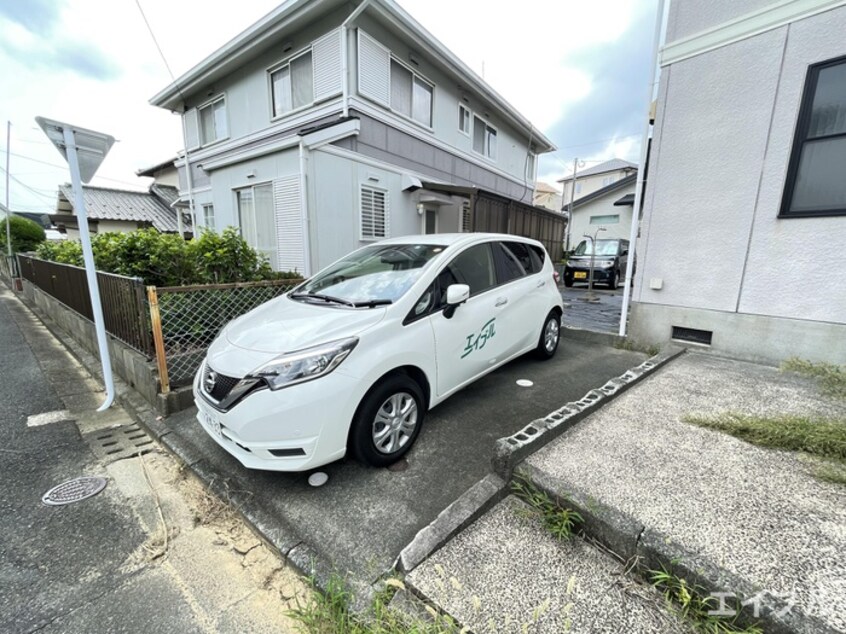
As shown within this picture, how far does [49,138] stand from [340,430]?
3.94 m

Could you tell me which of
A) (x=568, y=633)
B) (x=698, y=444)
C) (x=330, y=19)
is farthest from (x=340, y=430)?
(x=330, y=19)

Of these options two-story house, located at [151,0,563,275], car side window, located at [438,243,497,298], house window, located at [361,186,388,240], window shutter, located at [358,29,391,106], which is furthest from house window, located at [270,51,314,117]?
car side window, located at [438,243,497,298]

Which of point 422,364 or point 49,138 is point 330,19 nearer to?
point 49,138

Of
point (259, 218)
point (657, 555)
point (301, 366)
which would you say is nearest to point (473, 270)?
point (301, 366)

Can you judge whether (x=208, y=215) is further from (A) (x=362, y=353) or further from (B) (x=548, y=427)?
(B) (x=548, y=427)

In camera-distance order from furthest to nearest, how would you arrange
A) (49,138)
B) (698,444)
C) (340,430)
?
1. (49,138)
2. (698,444)
3. (340,430)

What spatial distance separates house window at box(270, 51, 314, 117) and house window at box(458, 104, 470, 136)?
427 centimetres

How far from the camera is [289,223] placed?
282 inches

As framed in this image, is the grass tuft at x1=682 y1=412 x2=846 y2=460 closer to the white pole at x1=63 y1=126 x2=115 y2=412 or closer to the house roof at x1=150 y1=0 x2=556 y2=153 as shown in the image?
the white pole at x1=63 y1=126 x2=115 y2=412

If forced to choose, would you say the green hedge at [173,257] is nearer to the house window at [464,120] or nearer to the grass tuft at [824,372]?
the grass tuft at [824,372]

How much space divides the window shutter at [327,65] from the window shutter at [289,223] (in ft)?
6.59

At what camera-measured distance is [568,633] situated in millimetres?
1314

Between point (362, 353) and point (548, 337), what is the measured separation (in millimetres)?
2973

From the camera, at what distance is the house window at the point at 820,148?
11.1ft
